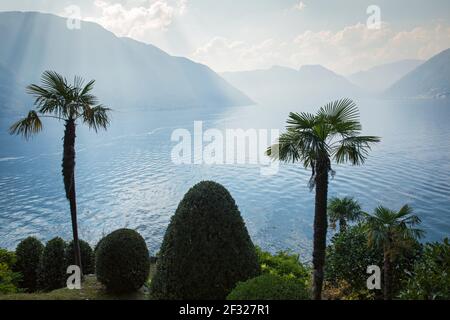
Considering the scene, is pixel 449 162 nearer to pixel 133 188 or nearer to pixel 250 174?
pixel 250 174

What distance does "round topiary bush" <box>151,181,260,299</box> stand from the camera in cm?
1007

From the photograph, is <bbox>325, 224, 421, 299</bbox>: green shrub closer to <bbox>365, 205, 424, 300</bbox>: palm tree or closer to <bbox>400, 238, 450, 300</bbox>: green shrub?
<bbox>365, 205, 424, 300</bbox>: palm tree

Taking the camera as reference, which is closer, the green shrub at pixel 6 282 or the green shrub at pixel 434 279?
the green shrub at pixel 434 279

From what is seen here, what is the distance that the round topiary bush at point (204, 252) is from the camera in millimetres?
10070

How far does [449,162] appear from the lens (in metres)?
85.8

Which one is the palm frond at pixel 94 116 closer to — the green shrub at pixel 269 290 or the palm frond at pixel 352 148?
the palm frond at pixel 352 148

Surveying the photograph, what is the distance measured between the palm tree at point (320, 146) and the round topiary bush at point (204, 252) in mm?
2570

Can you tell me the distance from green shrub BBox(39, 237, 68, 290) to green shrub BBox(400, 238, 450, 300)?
17935 millimetres

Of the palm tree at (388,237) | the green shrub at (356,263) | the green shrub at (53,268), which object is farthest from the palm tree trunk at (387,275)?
the green shrub at (53,268)

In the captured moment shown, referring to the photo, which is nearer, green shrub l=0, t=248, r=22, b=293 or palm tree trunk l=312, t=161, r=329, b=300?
palm tree trunk l=312, t=161, r=329, b=300

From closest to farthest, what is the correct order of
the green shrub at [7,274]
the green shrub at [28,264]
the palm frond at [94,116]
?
1. the green shrub at [7,274]
2. the palm frond at [94,116]
3. the green shrub at [28,264]

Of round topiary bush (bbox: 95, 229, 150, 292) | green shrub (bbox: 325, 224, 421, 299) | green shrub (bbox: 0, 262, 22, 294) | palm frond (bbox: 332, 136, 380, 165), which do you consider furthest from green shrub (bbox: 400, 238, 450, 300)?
green shrub (bbox: 0, 262, 22, 294)

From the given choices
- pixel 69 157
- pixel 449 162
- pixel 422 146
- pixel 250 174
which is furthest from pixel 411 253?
pixel 422 146

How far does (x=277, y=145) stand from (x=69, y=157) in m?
10.6
